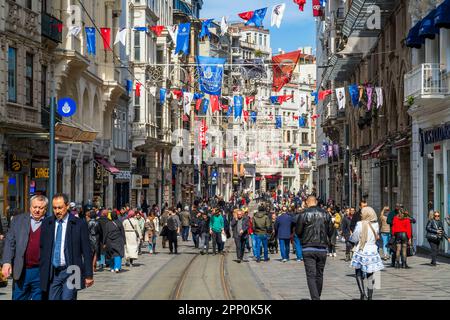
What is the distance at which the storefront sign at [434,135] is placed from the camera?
27.8 metres

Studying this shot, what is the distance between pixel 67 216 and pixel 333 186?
2453 inches

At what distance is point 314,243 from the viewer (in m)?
14.3

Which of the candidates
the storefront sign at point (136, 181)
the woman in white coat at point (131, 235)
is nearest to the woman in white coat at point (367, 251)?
the woman in white coat at point (131, 235)

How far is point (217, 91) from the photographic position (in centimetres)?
4294

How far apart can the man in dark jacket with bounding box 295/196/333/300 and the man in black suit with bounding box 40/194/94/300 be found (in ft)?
15.3

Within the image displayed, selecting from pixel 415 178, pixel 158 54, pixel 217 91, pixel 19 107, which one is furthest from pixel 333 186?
pixel 19 107

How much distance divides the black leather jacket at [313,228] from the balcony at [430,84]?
14.2 metres

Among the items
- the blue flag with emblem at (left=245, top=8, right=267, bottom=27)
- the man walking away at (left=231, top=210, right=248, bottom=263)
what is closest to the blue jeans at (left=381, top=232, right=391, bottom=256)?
the man walking away at (left=231, top=210, right=248, bottom=263)

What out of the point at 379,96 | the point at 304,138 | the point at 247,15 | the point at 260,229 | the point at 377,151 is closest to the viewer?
the point at 260,229

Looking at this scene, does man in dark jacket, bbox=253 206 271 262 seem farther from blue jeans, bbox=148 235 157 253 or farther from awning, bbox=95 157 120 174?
awning, bbox=95 157 120 174

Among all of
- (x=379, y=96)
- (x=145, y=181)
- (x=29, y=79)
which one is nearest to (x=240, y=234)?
(x=29, y=79)

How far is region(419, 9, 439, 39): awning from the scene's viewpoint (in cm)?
2769

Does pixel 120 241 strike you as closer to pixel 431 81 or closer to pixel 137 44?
pixel 431 81

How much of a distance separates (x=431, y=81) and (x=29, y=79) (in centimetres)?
1351
